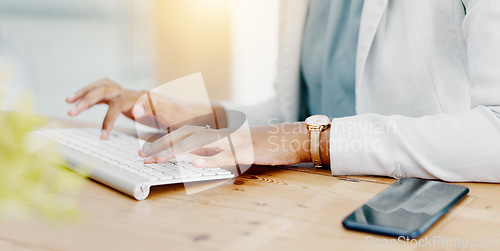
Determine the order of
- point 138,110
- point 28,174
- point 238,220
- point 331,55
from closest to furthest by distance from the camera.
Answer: point 28,174
point 238,220
point 138,110
point 331,55

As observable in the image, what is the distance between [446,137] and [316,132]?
0.21 m

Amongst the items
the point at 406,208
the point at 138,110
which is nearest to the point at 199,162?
the point at 406,208

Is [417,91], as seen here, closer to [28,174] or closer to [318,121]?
[318,121]

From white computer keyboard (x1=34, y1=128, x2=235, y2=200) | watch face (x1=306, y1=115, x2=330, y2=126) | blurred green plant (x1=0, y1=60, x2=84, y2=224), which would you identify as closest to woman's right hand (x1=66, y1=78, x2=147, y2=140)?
white computer keyboard (x1=34, y1=128, x2=235, y2=200)

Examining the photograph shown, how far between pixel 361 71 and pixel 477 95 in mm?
306

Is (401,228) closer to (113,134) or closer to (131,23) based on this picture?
(113,134)

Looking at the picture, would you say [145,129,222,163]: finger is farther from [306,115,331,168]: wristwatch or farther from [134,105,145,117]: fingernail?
[134,105,145,117]: fingernail

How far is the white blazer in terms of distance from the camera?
717 millimetres

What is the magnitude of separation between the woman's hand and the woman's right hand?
13.2 inches

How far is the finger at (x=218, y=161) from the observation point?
0.70 m

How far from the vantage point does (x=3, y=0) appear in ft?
7.39

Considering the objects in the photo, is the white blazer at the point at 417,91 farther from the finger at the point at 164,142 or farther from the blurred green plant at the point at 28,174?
the blurred green plant at the point at 28,174

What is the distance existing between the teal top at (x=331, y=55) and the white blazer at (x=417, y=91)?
0.15 feet

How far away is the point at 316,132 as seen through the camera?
802 millimetres
